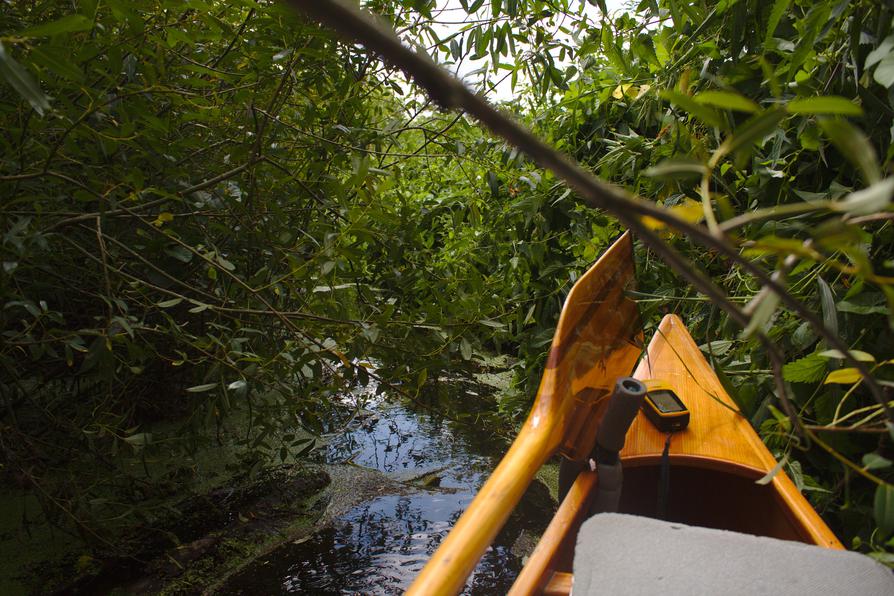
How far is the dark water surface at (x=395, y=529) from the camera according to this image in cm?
196

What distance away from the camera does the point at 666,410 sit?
5.01 feet

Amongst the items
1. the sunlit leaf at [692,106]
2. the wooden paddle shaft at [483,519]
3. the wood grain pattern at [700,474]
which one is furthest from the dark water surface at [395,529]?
the sunlit leaf at [692,106]

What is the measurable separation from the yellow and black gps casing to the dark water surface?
751 mm

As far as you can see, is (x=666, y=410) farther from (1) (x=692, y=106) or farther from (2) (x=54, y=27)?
(2) (x=54, y=27)

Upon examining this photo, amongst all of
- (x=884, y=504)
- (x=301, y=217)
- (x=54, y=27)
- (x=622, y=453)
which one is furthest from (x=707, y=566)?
(x=301, y=217)

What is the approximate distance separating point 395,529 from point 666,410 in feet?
3.91

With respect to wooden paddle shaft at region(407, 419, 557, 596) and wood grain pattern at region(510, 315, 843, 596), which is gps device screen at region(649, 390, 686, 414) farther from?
wooden paddle shaft at region(407, 419, 557, 596)

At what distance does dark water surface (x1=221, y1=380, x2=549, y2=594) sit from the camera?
6.44ft

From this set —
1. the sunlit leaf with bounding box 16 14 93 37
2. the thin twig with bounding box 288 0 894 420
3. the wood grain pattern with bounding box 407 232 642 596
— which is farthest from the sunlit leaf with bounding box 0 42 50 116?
the wood grain pattern with bounding box 407 232 642 596

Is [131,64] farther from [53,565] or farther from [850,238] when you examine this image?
[53,565]

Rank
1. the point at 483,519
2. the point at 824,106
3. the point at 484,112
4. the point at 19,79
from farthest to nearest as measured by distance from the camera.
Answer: the point at 483,519 < the point at 19,79 < the point at 824,106 < the point at 484,112

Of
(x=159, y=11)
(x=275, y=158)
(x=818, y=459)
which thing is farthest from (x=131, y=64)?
(x=818, y=459)

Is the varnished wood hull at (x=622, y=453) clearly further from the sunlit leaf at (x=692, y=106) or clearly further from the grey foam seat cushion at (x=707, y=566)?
the sunlit leaf at (x=692, y=106)

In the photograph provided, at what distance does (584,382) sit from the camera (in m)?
1.30
